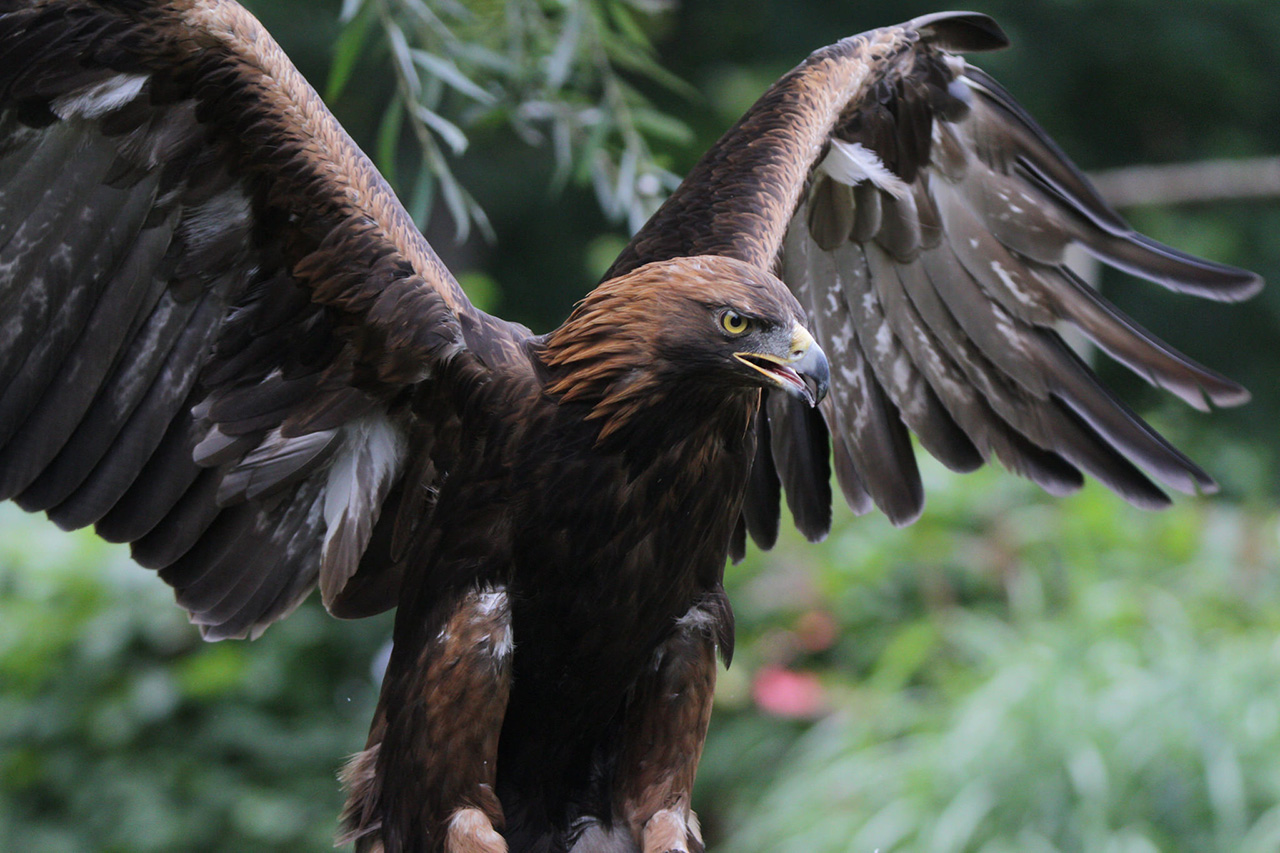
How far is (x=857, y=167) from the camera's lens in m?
3.95

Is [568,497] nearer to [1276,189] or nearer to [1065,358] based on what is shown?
[1065,358]

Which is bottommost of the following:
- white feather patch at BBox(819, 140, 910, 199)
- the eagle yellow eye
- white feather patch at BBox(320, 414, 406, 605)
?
white feather patch at BBox(320, 414, 406, 605)

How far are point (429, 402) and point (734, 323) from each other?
0.75 metres

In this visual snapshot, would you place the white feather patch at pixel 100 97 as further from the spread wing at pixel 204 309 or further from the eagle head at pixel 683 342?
the eagle head at pixel 683 342

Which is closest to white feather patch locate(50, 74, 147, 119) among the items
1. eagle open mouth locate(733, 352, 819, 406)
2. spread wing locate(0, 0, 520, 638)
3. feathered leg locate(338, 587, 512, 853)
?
spread wing locate(0, 0, 520, 638)

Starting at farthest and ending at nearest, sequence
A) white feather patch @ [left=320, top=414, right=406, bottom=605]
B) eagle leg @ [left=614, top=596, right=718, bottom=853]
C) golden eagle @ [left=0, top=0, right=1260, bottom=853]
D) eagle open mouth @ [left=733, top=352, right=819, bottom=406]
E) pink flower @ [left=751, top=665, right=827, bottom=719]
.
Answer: pink flower @ [left=751, top=665, right=827, bottom=719] → white feather patch @ [left=320, top=414, right=406, bottom=605] → eagle leg @ [left=614, top=596, right=718, bottom=853] → golden eagle @ [left=0, top=0, right=1260, bottom=853] → eagle open mouth @ [left=733, top=352, right=819, bottom=406]

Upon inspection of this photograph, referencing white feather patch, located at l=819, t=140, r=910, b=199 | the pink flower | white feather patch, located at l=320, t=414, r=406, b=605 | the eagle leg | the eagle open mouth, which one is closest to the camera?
the eagle open mouth

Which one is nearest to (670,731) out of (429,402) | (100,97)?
(429,402)

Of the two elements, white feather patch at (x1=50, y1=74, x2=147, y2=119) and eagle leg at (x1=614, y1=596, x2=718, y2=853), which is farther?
eagle leg at (x1=614, y1=596, x2=718, y2=853)

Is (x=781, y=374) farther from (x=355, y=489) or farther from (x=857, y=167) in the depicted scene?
(x=857, y=167)

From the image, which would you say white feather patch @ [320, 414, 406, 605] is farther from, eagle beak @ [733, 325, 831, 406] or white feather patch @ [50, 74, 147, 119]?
eagle beak @ [733, 325, 831, 406]

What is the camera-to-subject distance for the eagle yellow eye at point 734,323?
9.18 ft

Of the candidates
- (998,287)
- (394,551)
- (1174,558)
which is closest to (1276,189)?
(1174,558)

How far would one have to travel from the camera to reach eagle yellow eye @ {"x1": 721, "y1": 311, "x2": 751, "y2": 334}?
280cm
